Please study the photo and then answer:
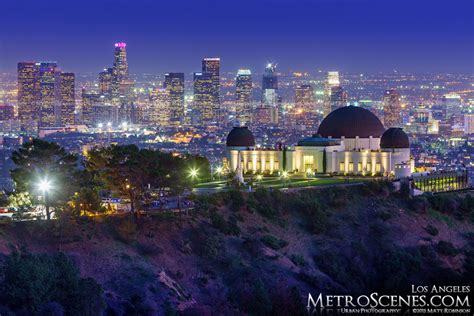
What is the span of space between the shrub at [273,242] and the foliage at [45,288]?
1864cm

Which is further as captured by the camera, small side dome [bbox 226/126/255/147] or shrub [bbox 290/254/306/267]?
small side dome [bbox 226/126/255/147]

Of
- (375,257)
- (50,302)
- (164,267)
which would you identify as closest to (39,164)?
(164,267)

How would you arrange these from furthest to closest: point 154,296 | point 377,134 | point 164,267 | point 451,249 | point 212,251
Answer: point 377,134, point 451,249, point 212,251, point 164,267, point 154,296

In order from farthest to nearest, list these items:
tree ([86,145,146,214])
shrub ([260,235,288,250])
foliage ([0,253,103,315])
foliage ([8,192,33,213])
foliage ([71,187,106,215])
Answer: shrub ([260,235,288,250]) → tree ([86,145,146,214]) → foliage ([8,192,33,213]) → foliage ([71,187,106,215]) → foliage ([0,253,103,315])

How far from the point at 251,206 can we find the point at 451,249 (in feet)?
46.2

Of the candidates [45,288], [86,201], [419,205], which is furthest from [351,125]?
[45,288]

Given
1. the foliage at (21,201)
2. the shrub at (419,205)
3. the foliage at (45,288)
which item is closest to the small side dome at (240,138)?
the shrub at (419,205)

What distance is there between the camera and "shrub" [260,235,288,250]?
66875mm

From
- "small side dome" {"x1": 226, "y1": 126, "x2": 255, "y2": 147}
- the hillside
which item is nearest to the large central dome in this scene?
"small side dome" {"x1": 226, "y1": 126, "x2": 255, "y2": 147}

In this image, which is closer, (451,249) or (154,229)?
(154,229)

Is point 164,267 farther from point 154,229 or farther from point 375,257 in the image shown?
point 375,257

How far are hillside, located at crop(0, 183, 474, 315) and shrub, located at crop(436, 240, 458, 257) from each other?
83 mm

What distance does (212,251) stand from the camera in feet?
203

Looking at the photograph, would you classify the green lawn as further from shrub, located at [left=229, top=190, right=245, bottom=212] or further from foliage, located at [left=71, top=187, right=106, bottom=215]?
foliage, located at [left=71, top=187, right=106, bottom=215]
